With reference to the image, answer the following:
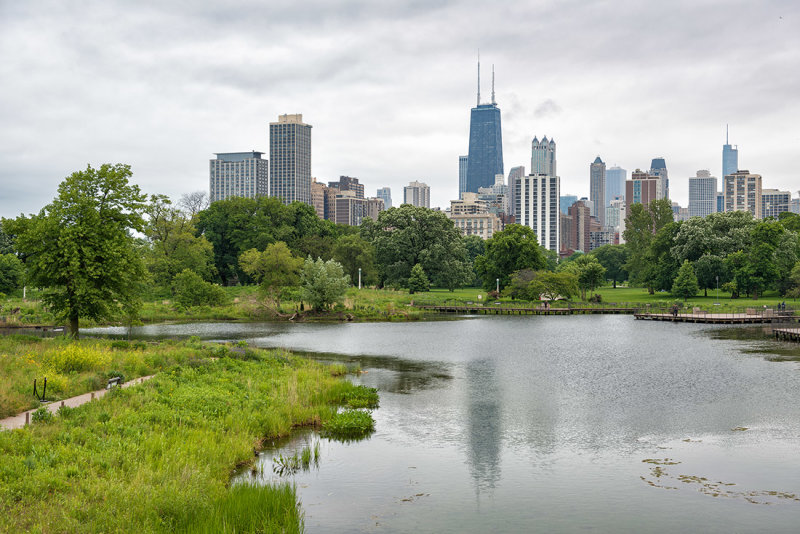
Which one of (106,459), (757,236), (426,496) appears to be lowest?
(426,496)

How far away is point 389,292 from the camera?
94312 mm

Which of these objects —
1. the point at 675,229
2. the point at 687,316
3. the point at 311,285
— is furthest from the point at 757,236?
the point at 311,285

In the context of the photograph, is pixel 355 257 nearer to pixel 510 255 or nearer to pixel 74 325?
pixel 510 255

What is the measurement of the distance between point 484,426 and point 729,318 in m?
58.3

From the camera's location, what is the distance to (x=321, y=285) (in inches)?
2940

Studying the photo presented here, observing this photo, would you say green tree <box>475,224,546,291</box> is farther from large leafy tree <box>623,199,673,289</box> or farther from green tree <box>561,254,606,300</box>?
large leafy tree <box>623,199,673,289</box>

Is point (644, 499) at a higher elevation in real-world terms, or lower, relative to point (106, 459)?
lower

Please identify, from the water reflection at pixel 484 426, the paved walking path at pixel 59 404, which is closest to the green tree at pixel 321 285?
the water reflection at pixel 484 426

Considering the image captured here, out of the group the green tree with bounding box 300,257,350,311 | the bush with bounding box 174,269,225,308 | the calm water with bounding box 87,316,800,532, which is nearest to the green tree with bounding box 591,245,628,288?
the green tree with bounding box 300,257,350,311

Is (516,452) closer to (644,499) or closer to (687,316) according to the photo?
(644,499)

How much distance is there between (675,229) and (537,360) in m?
78.4

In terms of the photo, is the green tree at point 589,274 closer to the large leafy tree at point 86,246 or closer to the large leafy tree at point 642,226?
the large leafy tree at point 642,226

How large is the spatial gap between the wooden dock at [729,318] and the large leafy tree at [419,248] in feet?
122

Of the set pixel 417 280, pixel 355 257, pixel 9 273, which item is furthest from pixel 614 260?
pixel 9 273
